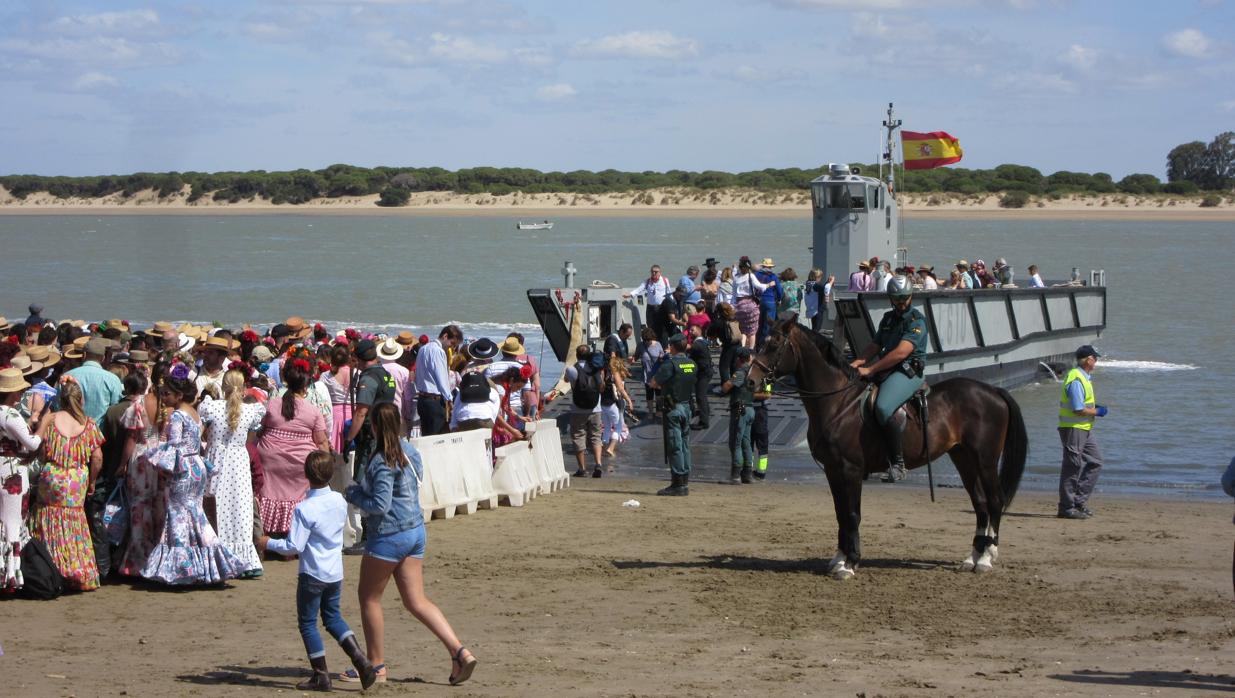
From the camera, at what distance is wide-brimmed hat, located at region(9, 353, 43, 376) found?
11.5 m

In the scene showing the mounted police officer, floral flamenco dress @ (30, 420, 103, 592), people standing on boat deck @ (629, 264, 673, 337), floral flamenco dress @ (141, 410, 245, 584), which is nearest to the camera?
floral flamenco dress @ (30, 420, 103, 592)

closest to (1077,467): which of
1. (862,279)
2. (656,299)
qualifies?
(862,279)

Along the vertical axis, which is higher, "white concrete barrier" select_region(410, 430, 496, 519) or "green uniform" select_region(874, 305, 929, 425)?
"green uniform" select_region(874, 305, 929, 425)

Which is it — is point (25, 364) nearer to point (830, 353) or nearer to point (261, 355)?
point (261, 355)

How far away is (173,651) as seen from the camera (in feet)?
29.5

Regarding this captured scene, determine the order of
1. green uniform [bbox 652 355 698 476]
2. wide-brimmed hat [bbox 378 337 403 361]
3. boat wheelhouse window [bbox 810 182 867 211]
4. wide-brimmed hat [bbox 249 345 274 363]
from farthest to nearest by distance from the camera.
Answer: boat wheelhouse window [bbox 810 182 867 211]
green uniform [bbox 652 355 698 476]
wide-brimmed hat [bbox 249 345 274 363]
wide-brimmed hat [bbox 378 337 403 361]

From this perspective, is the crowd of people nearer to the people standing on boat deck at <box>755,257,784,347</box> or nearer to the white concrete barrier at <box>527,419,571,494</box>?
the white concrete barrier at <box>527,419,571,494</box>

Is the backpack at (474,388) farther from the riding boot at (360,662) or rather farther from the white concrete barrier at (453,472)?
the riding boot at (360,662)

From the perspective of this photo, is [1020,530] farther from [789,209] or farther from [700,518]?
[789,209]

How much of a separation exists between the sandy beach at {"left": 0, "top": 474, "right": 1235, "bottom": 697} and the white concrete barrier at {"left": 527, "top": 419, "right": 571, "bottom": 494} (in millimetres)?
1049

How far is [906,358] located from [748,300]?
433 inches

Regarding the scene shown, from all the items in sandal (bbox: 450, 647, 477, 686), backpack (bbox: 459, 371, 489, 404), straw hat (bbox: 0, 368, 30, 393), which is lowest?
sandal (bbox: 450, 647, 477, 686)

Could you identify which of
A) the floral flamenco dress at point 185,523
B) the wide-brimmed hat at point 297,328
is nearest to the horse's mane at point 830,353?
the floral flamenco dress at point 185,523

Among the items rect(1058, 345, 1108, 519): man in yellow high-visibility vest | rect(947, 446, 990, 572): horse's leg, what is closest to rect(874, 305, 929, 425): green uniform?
rect(947, 446, 990, 572): horse's leg
